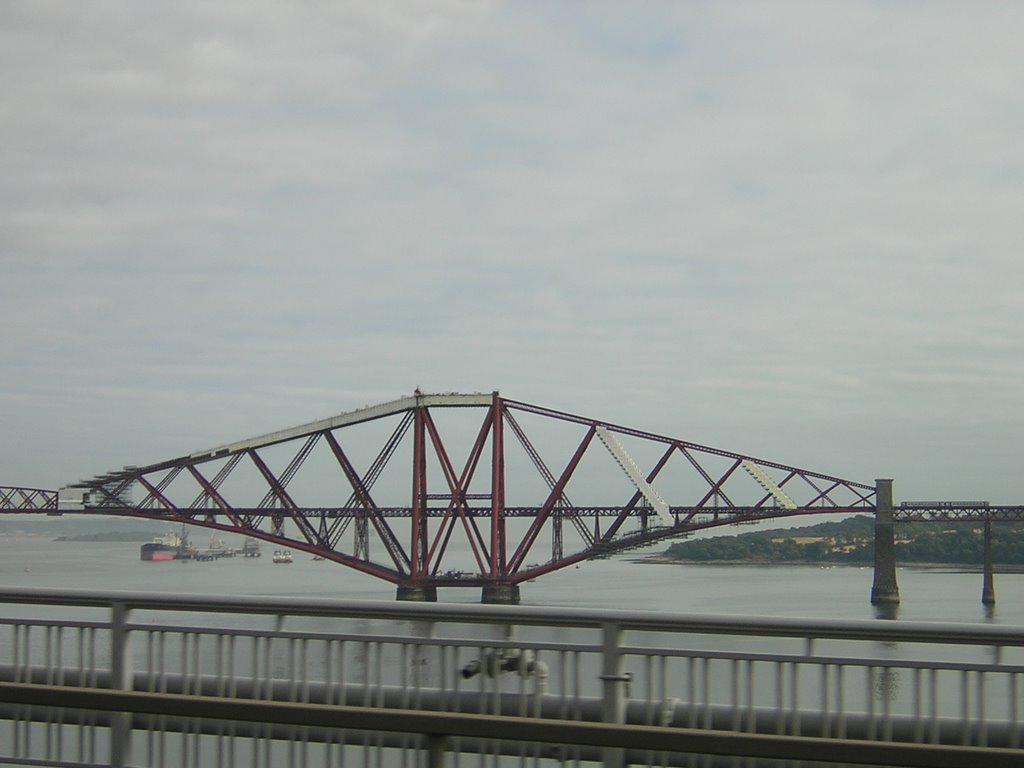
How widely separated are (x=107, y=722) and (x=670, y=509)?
195 ft

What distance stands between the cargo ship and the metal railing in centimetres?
11178

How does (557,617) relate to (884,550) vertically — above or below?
above

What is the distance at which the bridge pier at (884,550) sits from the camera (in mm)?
67562

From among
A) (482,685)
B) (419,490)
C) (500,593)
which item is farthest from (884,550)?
(482,685)

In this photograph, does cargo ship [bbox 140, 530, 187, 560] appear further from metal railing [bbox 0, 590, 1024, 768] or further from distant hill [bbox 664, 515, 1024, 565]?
metal railing [bbox 0, 590, 1024, 768]

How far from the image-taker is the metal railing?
4.99 meters

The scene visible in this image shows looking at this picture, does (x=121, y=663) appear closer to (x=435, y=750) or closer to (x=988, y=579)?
(x=435, y=750)

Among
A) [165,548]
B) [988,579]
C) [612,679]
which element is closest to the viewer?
[612,679]

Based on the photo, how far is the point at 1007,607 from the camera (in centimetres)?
6556

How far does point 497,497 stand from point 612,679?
60.9 m

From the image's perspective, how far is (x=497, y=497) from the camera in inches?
2601

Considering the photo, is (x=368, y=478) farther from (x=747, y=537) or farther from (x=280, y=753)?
(x=280, y=753)

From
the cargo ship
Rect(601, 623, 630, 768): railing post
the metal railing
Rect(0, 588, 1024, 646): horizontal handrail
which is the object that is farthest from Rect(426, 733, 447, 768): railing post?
the cargo ship

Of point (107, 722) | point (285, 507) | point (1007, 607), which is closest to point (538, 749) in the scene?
point (107, 722)
